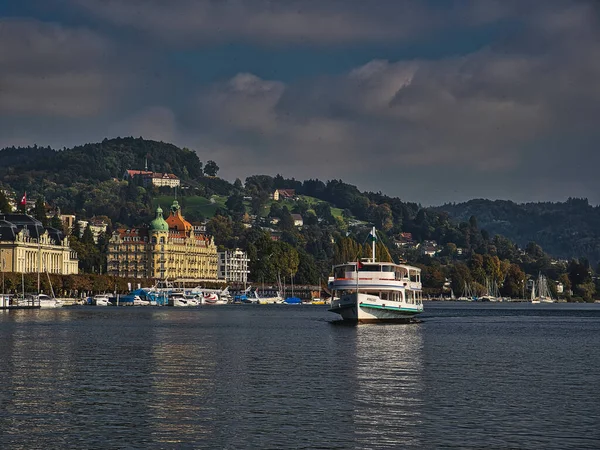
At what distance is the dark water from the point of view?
41.0 meters

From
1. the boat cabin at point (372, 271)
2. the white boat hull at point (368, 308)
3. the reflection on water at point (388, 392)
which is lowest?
the reflection on water at point (388, 392)

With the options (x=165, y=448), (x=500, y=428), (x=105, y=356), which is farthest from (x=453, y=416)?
(x=105, y=356)

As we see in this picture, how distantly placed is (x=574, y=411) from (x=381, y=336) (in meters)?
46.1

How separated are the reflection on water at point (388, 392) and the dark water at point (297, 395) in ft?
0.30

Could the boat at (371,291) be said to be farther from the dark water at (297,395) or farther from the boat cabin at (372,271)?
the dark water at (297,395)

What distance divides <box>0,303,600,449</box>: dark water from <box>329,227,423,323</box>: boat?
20.6 metres

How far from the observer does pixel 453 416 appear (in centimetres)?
4556

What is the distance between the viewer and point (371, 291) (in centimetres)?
11119

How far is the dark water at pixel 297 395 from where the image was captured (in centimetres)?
4097

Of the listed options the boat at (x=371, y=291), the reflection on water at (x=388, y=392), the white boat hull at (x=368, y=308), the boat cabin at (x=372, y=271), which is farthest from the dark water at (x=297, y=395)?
the white boat hull at (x=368, y=308)

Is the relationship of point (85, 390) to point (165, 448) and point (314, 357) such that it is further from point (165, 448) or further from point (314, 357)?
point (314, 357)

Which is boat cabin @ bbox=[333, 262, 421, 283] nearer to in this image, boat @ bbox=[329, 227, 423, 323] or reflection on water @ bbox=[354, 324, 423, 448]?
boat @ bbox=[329, 227, 423, 323]

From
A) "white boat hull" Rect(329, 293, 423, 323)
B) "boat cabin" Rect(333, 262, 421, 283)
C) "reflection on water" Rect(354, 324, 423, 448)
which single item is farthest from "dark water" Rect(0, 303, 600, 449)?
"white boat hull" Rect(329, 293, 423, 323)

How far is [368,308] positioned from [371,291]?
223 cm
